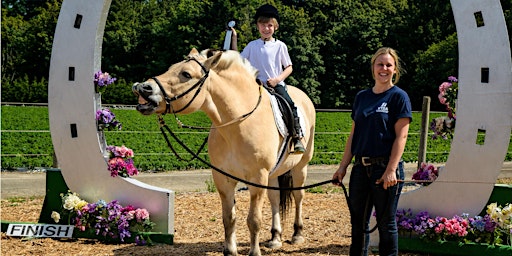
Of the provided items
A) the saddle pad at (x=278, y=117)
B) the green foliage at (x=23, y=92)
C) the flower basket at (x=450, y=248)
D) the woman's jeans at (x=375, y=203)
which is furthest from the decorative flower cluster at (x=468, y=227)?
the green foliage at (x=23, y=92)

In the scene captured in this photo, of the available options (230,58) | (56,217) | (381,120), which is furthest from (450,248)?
(56,217)

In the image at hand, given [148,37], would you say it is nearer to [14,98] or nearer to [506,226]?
[14,98]

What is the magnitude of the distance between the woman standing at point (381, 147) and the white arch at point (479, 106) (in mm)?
1731

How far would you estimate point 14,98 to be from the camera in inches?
1363

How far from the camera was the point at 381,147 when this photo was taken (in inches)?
163

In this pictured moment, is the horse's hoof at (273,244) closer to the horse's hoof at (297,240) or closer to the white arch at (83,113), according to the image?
the horse's hoof at (297,240)

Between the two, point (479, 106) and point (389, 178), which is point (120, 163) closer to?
point (389, 178)

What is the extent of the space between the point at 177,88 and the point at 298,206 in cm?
259

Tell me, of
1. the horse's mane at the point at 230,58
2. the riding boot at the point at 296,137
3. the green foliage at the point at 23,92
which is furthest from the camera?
the green foliage at the point at 23,92

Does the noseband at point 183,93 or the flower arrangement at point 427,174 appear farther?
the flower arrangement at point 427,174

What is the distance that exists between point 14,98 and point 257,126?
32.4 meters

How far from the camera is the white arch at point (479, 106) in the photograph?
5.61 m

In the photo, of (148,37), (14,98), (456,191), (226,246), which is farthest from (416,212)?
(148,37)

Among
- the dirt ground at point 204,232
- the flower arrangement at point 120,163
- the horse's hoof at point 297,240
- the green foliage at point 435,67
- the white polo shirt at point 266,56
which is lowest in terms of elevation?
the dirt ground at point 204,232
